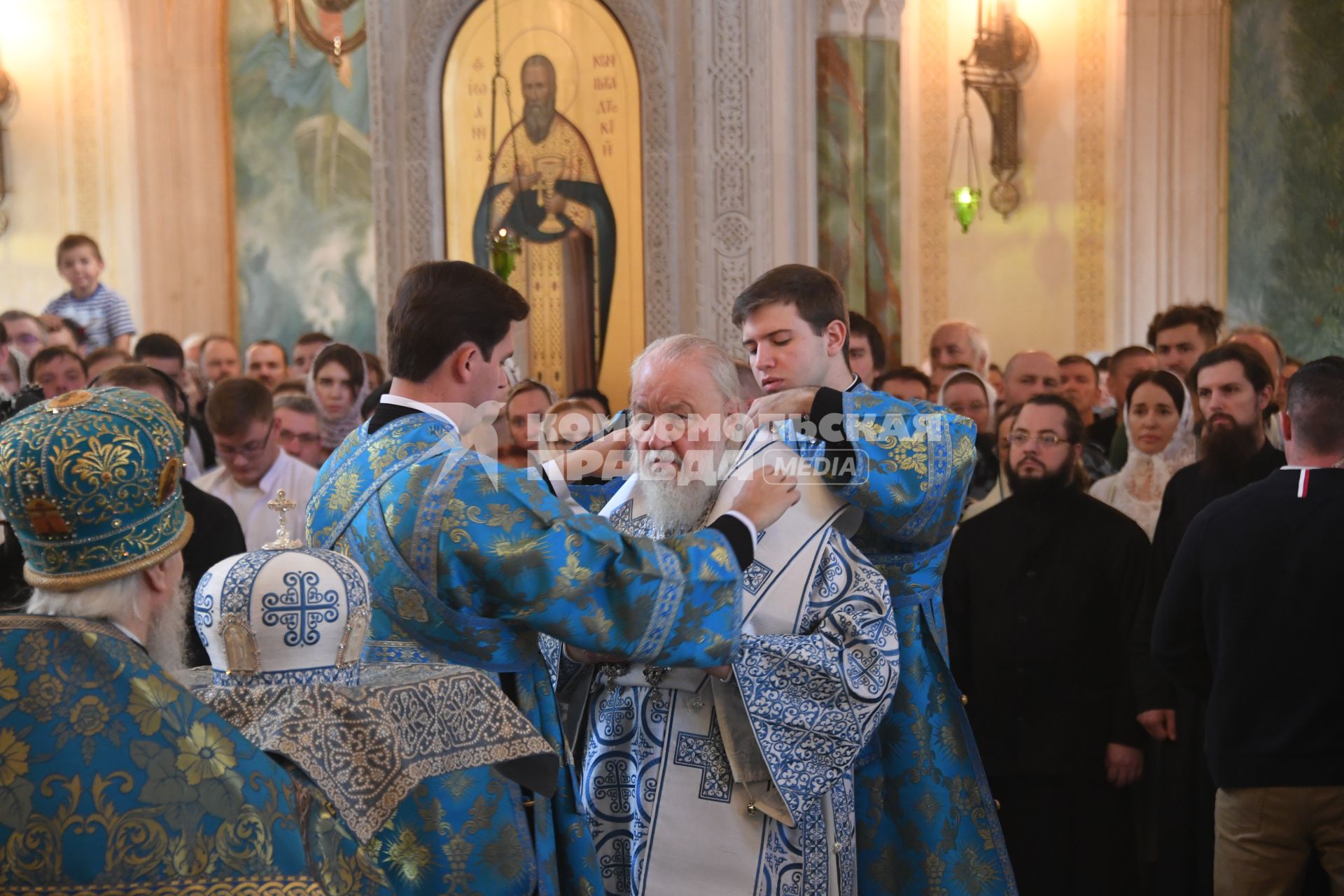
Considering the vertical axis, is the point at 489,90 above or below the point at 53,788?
above

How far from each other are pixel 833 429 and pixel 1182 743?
1733 mm

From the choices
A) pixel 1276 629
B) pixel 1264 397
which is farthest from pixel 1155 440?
pixel 1276 629

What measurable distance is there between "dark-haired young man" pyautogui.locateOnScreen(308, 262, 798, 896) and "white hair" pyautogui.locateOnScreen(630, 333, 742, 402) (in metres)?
0.34

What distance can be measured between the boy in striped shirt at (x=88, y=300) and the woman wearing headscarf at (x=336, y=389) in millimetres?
3380

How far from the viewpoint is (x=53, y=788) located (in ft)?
5.24

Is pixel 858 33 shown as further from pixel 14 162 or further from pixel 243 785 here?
pixel 14 162

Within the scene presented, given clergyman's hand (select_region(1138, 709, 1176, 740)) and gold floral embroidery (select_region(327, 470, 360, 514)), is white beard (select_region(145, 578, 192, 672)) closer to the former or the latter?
gold floral embroidery (select_region(327, 470, 360, 514))

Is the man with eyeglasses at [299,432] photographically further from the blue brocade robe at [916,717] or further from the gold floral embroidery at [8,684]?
the gold floral embroidery at [8,684]

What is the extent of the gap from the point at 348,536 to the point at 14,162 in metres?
12.0

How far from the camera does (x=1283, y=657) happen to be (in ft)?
10.9

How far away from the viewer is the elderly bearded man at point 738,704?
2.83m

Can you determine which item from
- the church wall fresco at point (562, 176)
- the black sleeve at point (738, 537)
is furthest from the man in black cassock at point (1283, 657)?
the church wall fresco at point (562, 176)

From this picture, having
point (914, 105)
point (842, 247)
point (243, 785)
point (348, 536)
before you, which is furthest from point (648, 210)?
point (243, 785)

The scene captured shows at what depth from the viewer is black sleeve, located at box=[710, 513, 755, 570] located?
262 cm
